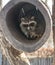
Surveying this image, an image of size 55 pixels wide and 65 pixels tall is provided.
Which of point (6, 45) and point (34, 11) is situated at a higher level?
point (34, 11)

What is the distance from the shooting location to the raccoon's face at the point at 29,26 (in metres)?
1.87

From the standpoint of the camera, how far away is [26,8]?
1.97 metres

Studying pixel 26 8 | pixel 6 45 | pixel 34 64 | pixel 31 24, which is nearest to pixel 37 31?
pixel 31 24

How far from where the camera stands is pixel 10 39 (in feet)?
6.00

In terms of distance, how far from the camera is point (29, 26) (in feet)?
6.14

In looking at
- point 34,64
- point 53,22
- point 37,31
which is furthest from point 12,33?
point 34,64

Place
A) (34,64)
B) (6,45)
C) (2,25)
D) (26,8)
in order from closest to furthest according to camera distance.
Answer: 1. (2,25)
2. (26,8)
3. (6,45)
4. (34,64)

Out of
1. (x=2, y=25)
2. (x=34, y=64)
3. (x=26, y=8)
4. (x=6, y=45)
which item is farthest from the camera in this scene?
(x=34, y=64)

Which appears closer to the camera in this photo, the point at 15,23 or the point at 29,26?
the point at 29,26

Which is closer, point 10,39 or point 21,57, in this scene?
point 10,39

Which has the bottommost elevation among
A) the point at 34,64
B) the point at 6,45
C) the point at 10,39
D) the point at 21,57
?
the point at 34,64

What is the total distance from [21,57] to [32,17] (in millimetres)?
871

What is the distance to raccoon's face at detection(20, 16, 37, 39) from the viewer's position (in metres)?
1.87

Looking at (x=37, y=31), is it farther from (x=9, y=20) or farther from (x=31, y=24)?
(x=9, y=20)
